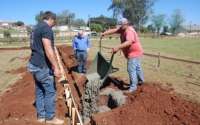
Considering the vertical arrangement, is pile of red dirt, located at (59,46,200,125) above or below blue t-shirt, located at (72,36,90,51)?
below

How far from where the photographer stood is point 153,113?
6922mm

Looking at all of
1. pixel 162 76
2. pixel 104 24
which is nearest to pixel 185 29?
pixel 104 24

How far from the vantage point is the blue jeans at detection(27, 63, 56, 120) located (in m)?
6.68

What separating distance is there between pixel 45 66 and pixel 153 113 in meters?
2.15

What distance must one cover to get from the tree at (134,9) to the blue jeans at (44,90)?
87721 millimetres

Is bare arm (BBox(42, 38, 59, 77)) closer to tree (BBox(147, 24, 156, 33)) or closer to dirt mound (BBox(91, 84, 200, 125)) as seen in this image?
dirt mound (BBox(91, 84, 200, 125))

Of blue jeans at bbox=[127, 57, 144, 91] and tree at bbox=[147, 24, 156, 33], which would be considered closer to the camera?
blue jeans at bbox=[127, 57, 144, 91]

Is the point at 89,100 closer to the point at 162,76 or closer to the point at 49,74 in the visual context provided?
the point at 49,74

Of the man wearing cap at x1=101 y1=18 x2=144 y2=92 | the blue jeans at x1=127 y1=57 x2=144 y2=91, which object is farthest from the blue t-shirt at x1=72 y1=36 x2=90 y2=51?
the blue jeans at x1=127 y1=57 x2=144 y2=91

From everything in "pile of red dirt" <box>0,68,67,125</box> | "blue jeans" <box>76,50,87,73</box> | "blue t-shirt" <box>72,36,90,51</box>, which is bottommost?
"pile of red dirt" <box>0,68,67,125</box>

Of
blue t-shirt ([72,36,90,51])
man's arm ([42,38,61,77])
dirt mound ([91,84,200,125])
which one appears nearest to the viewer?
man's arm ([42,38,61,77])

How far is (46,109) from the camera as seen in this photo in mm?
6941

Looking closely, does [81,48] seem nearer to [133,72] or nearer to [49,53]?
[133,72]

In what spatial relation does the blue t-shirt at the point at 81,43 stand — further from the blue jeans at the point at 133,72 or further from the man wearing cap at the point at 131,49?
Answer: the blue jeans at the point at 133,72
